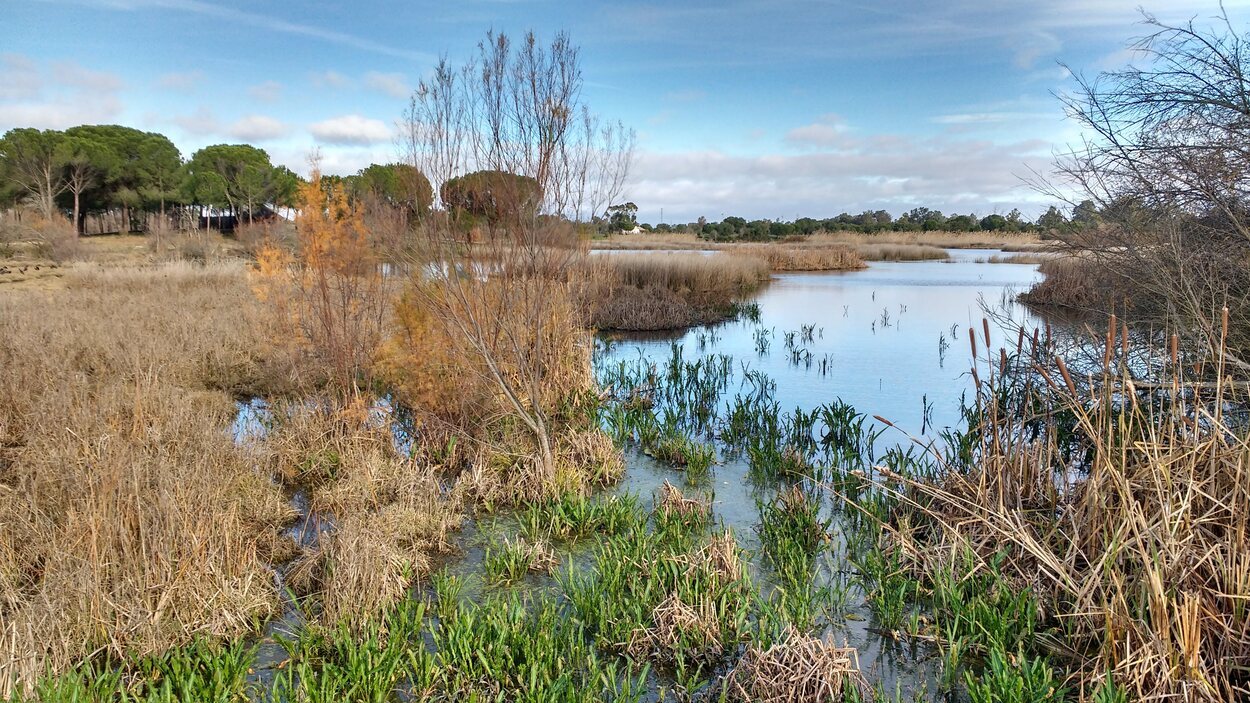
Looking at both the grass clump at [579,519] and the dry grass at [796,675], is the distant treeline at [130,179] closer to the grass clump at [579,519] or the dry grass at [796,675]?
the grass clump at [579,519]

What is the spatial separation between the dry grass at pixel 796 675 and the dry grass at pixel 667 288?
33.3 ft

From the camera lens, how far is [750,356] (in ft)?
39.1

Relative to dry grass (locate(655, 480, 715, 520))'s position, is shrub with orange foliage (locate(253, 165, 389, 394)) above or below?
above

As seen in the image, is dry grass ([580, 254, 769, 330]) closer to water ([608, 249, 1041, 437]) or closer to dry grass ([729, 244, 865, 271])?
water ([608, 249, 1041, 437])

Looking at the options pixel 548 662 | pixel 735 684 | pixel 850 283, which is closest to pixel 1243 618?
pixel 735 684

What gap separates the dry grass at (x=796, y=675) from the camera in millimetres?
2918

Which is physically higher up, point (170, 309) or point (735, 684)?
point (170, 309)

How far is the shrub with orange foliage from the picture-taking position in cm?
679

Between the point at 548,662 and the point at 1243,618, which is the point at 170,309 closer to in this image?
the point at 548,662

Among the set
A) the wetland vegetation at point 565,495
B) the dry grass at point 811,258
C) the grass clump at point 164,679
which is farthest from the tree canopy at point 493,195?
the dry grass at point 811,258

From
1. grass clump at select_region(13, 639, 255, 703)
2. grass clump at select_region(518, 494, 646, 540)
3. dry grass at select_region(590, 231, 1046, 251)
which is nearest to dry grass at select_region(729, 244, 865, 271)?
dry grass at select_region(590, 231, 1046, 251)

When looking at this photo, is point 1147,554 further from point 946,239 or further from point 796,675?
point 946,239

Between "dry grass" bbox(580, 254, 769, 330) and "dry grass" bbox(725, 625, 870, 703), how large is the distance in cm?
1015

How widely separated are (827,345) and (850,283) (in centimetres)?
1286
